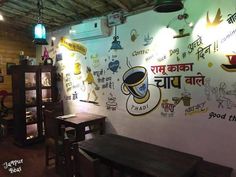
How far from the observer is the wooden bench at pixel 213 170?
2383 mm

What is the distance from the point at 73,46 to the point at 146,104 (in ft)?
6.74

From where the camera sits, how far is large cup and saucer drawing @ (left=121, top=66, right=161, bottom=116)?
10.9ft

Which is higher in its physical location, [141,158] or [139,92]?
[139,92]

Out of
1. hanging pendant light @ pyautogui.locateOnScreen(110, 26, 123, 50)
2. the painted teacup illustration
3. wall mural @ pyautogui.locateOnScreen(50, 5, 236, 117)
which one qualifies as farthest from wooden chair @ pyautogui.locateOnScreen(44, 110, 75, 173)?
the painted teacup illustration

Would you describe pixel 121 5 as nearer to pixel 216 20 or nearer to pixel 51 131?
pixel 216 20

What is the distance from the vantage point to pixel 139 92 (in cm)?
347

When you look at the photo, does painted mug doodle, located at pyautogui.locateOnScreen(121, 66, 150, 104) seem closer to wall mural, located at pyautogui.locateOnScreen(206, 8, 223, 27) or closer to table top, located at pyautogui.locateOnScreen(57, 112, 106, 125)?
table top, located at pyautogui.locateOnScreen(57, 112, 106, 125)

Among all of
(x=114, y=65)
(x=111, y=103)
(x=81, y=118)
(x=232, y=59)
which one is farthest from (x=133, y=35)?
(x=81, y=118)

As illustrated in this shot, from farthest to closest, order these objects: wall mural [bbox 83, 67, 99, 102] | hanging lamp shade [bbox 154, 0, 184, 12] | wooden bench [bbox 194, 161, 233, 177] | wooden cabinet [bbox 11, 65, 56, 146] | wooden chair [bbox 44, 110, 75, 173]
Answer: wooden cabinet [bbox 11, 65, 56, 146]
wall mural [bbox 83, 67, 99, 102]
wooden chair [bbox 44, 110, 75, 173]
wooden bench [bbox 194, 161, 233, 177]
hanging lamp shade [bbox 154, 0, 184, 12]

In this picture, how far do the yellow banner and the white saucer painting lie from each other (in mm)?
1428

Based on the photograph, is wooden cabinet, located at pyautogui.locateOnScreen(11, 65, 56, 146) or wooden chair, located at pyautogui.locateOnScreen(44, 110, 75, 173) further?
wooden cabinet, located at pyautogui.locateOnScreen(11, 65, 56, 146)

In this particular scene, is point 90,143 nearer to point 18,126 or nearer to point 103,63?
point 103,63

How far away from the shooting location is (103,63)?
157 inches

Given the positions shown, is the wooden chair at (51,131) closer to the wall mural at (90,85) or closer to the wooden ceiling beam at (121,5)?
the wall mural at (90,85)
